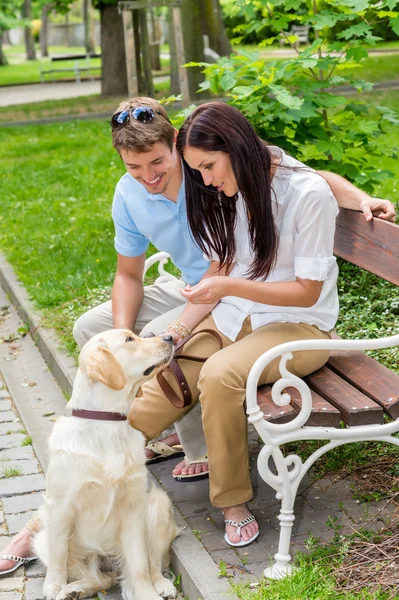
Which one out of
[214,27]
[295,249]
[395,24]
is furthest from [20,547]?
[214,27]

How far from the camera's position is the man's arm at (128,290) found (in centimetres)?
453

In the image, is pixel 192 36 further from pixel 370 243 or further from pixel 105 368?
pixel 105 368

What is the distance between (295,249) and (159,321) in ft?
3.09

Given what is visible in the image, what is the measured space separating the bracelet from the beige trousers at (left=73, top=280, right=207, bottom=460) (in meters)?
0.21

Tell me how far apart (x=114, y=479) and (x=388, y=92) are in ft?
47.8

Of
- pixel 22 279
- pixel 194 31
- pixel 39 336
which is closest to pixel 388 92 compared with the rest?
pixel 194 31

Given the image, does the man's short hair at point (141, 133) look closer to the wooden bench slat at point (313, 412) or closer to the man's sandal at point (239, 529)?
the wooden bench slat at point (313, 412)

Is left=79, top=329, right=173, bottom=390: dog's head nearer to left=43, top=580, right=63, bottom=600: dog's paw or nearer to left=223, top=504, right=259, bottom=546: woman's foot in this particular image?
left=223, top=504, right=259, bottom=546: woman's foot

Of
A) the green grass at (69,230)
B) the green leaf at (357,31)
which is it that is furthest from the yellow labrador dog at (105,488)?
the green leaf at (357,31)

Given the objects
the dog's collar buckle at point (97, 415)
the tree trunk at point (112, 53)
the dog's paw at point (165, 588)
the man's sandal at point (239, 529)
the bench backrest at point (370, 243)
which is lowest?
the tree trunk at point (112, 53)

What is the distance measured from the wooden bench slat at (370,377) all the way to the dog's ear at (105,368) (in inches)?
40.1

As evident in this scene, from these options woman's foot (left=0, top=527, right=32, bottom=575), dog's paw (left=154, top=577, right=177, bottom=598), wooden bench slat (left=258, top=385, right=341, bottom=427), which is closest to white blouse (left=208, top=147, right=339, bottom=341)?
wooden bench slat (left=258, top=385, right=341, bottom=427)

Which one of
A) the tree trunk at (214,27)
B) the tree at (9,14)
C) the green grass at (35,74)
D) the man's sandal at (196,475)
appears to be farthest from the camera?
the tree at (9,14)

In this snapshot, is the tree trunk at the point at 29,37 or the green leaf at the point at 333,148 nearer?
the green leaf at the point at 333,148
